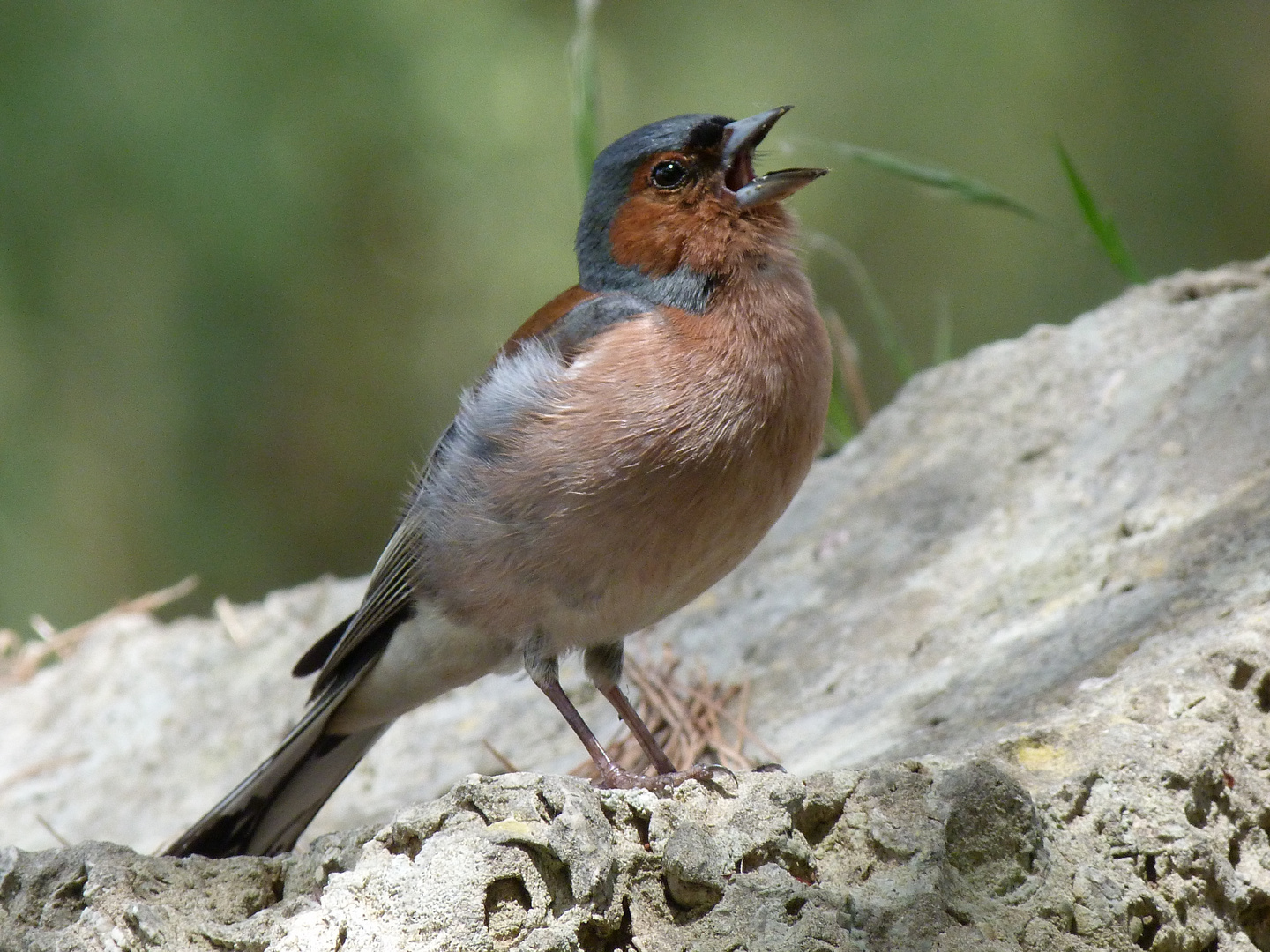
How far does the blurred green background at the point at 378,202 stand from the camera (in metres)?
6.96

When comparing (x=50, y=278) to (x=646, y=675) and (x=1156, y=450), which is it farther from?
(x=1156, y=450)

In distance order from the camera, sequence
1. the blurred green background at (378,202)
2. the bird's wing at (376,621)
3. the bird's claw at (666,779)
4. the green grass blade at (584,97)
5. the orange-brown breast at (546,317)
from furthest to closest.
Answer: the blurred green background at (378,202) < the green grass blade at (584,97) < the bird's wing at (376,621) < the orange-brown breast at (546,317) < the bird's claw at (666,779)

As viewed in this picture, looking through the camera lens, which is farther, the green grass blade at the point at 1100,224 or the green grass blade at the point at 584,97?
the green grass blade at the point at 584,97

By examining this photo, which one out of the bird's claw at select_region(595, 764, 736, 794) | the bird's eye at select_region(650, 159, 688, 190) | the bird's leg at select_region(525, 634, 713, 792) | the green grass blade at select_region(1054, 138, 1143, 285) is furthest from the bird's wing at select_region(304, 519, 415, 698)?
the green grass blade at select_region(1054, 138, 1143, 285)

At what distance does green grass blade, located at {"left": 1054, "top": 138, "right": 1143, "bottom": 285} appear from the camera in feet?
14.9

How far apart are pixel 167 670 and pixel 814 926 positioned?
11.7ft

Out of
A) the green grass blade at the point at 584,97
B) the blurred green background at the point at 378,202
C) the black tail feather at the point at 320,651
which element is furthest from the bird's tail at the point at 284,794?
the blurred green background at the point at 378,202

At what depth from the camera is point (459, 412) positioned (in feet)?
11.9

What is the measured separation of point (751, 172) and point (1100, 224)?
165 centimetres

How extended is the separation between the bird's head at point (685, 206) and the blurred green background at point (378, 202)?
3.97 metres

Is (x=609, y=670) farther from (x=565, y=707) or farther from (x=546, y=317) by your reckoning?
(x=546, y=317)

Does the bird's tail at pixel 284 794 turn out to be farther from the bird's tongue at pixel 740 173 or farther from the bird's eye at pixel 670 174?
the bird's tongue at pixel 740 173

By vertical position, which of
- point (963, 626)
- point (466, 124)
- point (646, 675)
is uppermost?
point (466, 124)

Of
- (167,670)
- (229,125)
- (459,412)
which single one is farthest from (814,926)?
(229,125)
